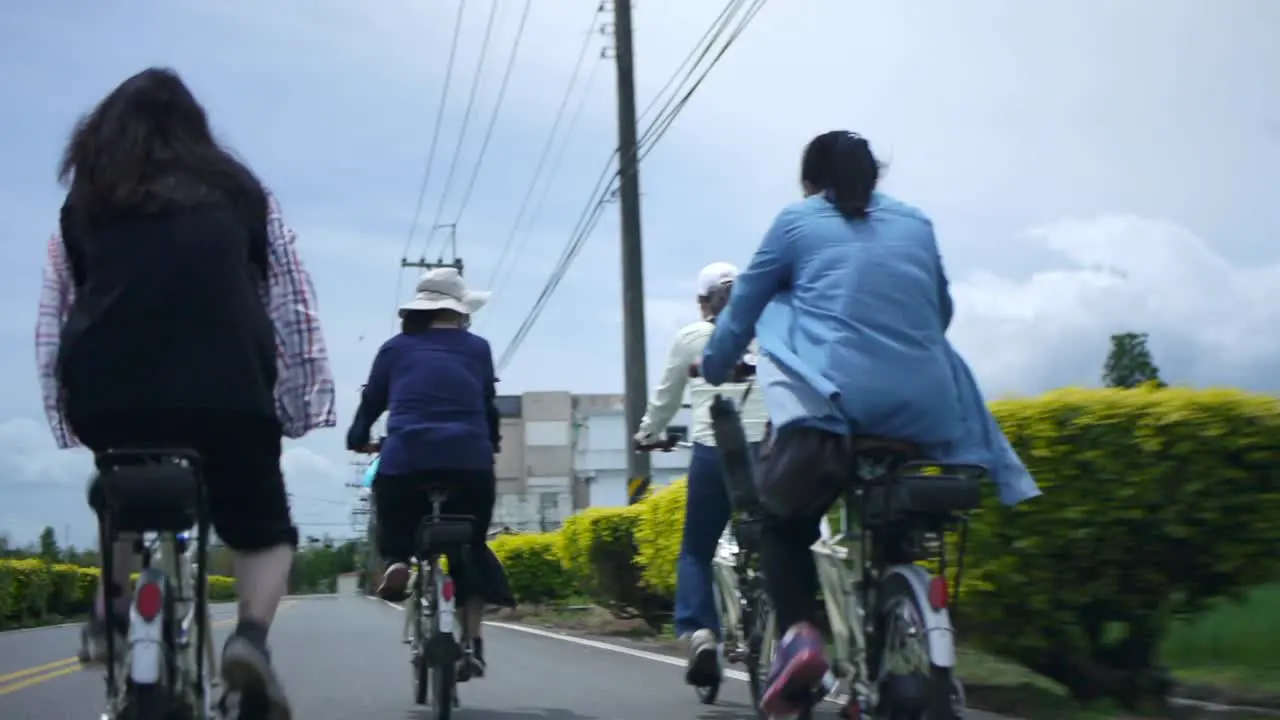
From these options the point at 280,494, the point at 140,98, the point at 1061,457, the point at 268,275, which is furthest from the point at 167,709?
the point at 1061,457

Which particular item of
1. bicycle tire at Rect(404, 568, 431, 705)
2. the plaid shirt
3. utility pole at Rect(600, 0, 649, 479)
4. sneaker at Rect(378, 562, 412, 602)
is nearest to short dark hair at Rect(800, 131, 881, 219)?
the plaid shirt

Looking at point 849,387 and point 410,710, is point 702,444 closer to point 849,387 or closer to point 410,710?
point 410,710

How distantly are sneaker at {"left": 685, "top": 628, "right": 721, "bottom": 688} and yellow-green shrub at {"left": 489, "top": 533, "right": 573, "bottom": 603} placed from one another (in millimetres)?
15278

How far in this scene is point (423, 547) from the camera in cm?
705

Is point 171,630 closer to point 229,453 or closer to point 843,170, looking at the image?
point 229,453

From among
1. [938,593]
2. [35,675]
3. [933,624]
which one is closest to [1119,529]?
[938,593]

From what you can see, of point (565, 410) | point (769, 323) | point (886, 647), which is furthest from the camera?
point (565, 410)

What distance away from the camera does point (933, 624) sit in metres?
4.17

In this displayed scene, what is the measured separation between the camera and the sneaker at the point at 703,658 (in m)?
6.89

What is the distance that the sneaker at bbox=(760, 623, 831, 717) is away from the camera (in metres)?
4.78

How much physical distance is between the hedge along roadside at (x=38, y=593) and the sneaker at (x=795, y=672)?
69.8ft

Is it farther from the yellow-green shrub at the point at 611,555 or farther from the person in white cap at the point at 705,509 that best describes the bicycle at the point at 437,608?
the yellow-green shrub at the point at 611,555

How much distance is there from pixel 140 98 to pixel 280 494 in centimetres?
105

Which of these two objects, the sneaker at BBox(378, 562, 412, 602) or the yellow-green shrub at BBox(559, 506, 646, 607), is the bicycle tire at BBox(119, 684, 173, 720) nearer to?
the sneaker at BBox(378, 562, 412, 602)
